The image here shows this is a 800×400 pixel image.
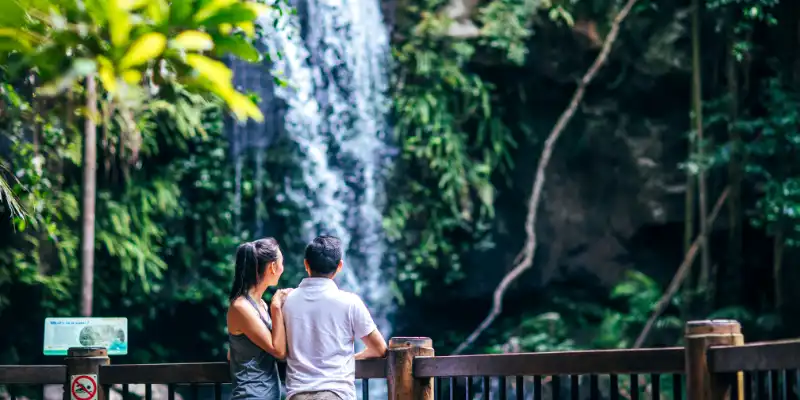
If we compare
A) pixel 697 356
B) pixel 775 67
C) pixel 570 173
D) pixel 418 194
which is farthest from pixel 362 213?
pixel 697 356

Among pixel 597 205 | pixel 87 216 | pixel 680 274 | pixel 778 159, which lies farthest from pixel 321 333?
pixel 597 205

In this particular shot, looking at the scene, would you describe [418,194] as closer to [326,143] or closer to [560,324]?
[326,143]

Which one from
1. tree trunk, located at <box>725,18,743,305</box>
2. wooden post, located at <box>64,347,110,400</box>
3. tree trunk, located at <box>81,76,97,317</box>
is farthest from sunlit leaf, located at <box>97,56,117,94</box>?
tree trunk, located at <box>725,18,743,305</box>

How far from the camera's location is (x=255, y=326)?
14.2 ft

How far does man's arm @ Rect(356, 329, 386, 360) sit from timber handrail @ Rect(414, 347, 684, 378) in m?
0.29

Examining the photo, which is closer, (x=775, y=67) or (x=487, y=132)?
(x=775, y=67)

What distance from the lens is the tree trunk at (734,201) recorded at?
14.4m

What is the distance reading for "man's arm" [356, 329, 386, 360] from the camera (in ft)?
14.8

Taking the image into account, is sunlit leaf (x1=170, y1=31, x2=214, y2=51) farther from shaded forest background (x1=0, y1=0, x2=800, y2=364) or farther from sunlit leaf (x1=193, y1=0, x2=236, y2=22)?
shaded forest background (x1=0, y1=0, x2=800, y2=364)

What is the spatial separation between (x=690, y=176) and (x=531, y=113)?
2.71 meters

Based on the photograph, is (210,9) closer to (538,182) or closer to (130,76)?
(130,76)

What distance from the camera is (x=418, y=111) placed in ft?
49.5

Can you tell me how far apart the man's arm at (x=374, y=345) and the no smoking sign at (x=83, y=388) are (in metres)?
1.75

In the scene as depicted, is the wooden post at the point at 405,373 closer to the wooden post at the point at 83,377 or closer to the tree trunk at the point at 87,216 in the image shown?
the wooden post at the point at 83,377
